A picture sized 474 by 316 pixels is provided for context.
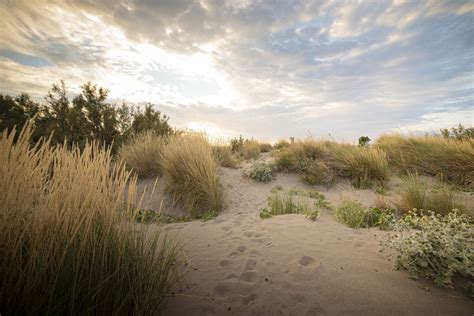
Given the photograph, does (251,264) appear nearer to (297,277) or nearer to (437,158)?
(297,277)

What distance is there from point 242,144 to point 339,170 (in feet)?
21.2

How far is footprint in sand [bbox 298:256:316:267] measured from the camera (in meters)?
2.74

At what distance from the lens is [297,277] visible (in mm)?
2465

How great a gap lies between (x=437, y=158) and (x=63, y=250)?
10488 millimetres

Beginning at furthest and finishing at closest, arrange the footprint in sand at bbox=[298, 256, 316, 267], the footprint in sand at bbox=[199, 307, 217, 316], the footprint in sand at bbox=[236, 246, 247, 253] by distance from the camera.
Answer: the footprint in sand at bbox=[236, 246, 247, 253]
the footprint in sand at bbox=[298, 256, 316, 267]
the footprint in sand at bbox=[199, 307, 217, 316]

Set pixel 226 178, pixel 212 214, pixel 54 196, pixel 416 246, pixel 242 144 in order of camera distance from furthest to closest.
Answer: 1. pixel 242 144
2. pixel 226 178
3. pixel 212 214
4. pixel 416 246
5. pixel 54 196

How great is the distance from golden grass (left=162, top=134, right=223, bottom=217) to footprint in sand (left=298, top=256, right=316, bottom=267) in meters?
3.27

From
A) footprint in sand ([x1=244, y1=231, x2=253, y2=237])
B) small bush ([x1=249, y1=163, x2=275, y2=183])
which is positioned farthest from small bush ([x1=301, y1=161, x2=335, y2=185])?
footprint in sand ([x1=244, y1=231, x2=253, y2=237])

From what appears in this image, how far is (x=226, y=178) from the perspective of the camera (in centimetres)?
845

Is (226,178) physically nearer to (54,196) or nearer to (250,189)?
(250,189)

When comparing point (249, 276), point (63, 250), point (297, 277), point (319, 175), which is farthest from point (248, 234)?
point (319, 175)

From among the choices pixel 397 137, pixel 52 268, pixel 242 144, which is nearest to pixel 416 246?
pixel 52 268

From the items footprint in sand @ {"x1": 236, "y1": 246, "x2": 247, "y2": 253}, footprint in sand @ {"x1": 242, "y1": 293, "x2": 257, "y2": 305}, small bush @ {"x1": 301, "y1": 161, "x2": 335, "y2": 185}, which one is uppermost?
small bush @ {"x1": 301, "y1": 161, "x2": 335, "y2": 185}

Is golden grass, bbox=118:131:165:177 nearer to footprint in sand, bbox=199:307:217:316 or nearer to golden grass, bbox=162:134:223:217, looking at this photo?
golden grass, bbox=162:134:223:217
